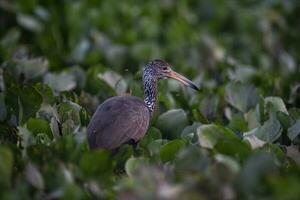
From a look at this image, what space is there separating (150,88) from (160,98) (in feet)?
1.35

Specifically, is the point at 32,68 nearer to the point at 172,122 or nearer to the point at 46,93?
the point at 46,93

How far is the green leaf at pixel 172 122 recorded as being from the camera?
7598 millimetres

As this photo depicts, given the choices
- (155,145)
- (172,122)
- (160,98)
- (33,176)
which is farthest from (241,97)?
(33,176)

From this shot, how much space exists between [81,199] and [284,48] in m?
9.57

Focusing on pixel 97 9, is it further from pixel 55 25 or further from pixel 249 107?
pixel 249 107

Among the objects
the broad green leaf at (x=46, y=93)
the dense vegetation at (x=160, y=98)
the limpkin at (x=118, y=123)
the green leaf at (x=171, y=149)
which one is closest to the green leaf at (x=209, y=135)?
the dense vegetation at (x=160, y=98)

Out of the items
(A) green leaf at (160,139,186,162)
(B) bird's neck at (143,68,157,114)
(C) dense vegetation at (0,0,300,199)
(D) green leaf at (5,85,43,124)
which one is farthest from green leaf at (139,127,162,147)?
(D) green leaf at (5,85,43,124)

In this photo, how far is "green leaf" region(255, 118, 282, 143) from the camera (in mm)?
7090

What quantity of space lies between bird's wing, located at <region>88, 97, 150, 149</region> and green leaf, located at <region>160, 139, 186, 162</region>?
1.10 feet

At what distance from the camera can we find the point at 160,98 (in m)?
8.20

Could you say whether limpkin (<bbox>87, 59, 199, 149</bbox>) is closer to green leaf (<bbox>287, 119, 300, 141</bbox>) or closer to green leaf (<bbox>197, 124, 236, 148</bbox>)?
green leaf (<bbox>197, 124, 236, 148</bbox>)

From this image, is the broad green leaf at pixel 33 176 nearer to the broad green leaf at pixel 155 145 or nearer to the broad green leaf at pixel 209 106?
the broad green leaf at pixel 155 145

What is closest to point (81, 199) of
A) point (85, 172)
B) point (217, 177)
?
point (85, 172)

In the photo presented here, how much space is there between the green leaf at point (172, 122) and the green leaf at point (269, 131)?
793 mm
